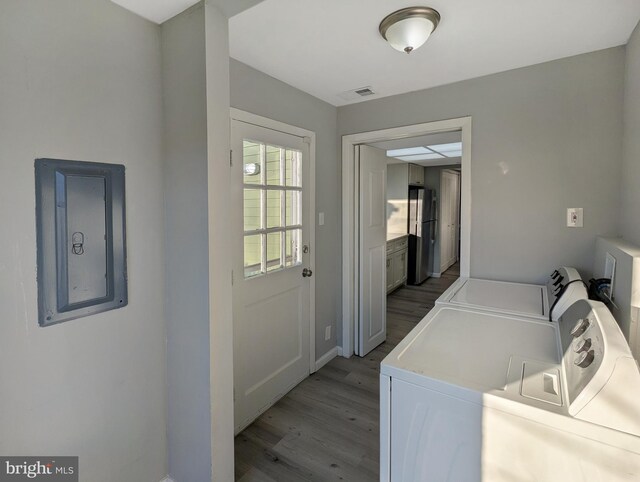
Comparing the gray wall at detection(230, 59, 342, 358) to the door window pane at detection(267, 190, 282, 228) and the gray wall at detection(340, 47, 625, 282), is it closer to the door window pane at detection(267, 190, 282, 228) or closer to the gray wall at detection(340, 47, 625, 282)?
the door window pane at detection(267, 190, 282, 228)

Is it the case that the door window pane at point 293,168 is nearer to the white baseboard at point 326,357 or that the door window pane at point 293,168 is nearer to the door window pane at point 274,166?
the door window pane at point 274,166

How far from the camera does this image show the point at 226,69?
57.6 inches

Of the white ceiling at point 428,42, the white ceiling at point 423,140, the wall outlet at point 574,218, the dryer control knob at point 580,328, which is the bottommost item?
the dryer control knob at point 580,328

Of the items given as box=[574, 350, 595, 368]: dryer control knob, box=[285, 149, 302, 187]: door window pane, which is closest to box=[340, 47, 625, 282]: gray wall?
box=[285, 149, 302, 187]: door window pane

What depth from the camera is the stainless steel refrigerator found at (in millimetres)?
5566

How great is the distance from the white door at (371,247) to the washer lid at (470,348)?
5.03ft

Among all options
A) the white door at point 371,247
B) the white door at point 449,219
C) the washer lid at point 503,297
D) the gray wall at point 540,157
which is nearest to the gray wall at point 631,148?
the gray wall at point 540,157

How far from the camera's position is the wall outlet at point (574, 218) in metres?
2.05

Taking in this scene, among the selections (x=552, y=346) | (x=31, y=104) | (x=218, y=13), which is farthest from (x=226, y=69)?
(x=552, y=346)

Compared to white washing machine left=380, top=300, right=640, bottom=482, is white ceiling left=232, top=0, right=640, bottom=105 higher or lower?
higher

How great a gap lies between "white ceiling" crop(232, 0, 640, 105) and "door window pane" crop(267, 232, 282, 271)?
1099mm

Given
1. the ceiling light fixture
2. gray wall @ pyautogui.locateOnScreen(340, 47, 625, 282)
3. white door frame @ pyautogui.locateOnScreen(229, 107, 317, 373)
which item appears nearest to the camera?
the ceiling light fixture

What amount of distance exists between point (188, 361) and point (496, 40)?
2.27 meters

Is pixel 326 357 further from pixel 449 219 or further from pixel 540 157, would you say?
pixel 449 219
